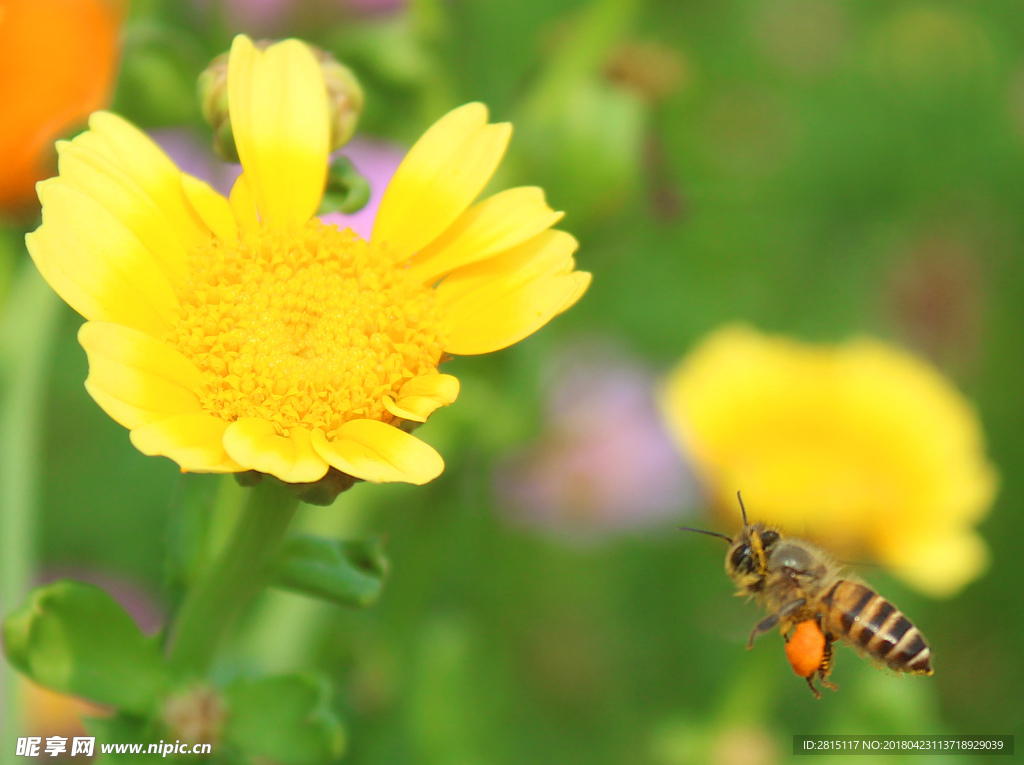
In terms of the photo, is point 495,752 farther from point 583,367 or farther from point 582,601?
point 583,367

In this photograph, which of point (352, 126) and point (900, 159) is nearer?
point (352, 126)

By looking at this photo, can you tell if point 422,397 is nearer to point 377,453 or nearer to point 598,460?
point 377,453

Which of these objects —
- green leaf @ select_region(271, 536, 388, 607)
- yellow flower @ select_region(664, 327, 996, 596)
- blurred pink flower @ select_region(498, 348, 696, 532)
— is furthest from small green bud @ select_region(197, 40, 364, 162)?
blurred pink flower @ select_region(498, 348, 696, 532)

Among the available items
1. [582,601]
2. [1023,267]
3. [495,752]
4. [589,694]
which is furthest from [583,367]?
[1023,267]

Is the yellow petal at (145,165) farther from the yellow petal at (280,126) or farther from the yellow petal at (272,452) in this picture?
the yellow petal at (272,452)

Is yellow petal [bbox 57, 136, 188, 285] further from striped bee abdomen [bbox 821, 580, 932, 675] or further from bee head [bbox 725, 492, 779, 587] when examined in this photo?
striped bee abdomen [bbox 821, 580, 932, 675]
